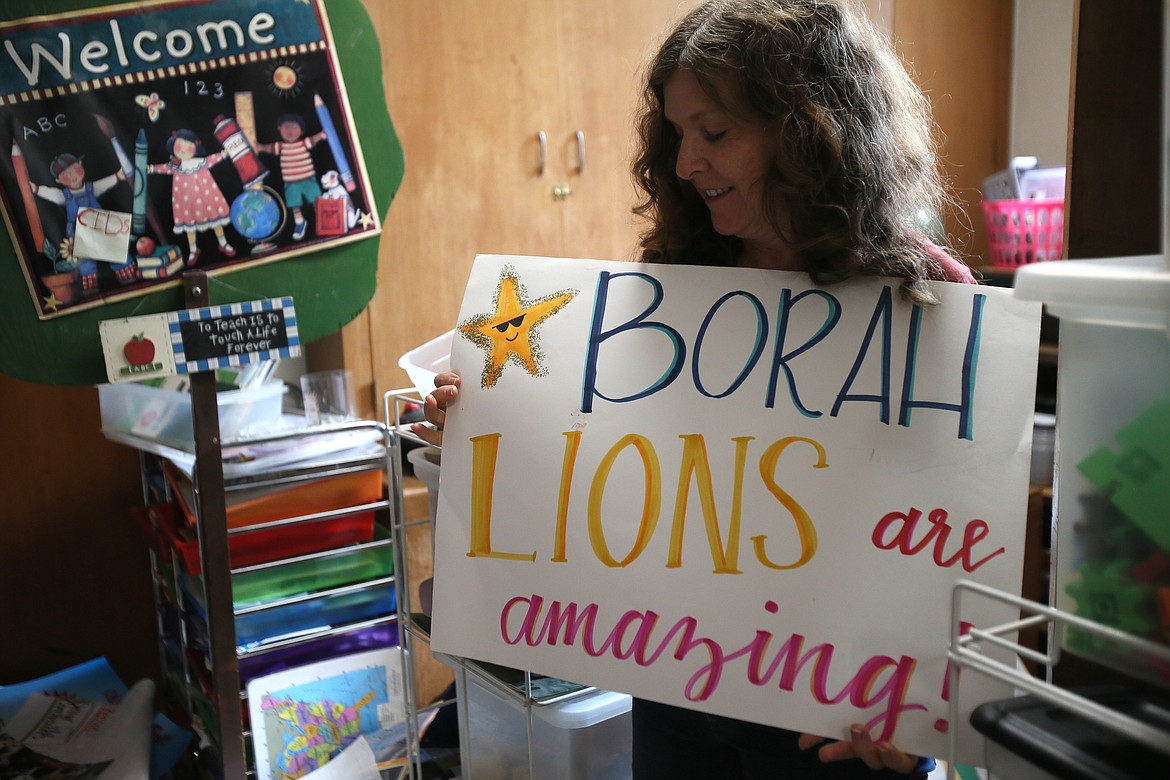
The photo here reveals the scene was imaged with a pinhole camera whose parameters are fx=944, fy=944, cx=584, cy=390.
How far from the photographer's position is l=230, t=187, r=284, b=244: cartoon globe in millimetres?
1324

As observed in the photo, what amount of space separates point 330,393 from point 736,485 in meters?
1.27

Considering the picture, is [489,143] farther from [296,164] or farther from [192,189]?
[192,189]

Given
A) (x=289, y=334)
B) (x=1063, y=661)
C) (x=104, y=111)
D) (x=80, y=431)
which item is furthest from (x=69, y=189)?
(x=1063, y=661)

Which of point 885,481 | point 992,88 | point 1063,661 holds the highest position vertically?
point 992,88

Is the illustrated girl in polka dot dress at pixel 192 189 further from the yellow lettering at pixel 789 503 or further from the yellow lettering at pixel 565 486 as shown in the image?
the yellow lettering at pixel 789 503

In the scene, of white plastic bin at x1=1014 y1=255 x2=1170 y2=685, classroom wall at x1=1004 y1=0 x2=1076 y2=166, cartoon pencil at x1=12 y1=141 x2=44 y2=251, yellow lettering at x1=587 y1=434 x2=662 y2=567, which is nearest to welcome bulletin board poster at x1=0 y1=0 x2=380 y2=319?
cartoon pencil at x1=12 y1=141 x2=44 y2=251

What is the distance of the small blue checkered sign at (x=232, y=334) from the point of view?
131 cm

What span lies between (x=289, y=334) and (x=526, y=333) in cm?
53

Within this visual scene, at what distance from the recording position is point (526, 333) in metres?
1.00

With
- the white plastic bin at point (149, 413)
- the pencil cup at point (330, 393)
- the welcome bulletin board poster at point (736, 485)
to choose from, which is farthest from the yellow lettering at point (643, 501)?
the pencil cup at point (330, 393)

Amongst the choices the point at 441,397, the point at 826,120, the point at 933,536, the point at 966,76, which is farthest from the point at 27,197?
the point at 966,76

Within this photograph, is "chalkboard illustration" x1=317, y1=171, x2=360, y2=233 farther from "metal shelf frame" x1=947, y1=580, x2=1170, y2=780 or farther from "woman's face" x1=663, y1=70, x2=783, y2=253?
"metal shelf frame" x1=947, y1=580, x2=1170, y2=780

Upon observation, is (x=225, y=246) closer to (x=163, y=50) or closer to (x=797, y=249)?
(x=163, y=50)

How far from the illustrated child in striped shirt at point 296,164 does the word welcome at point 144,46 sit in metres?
0.12
